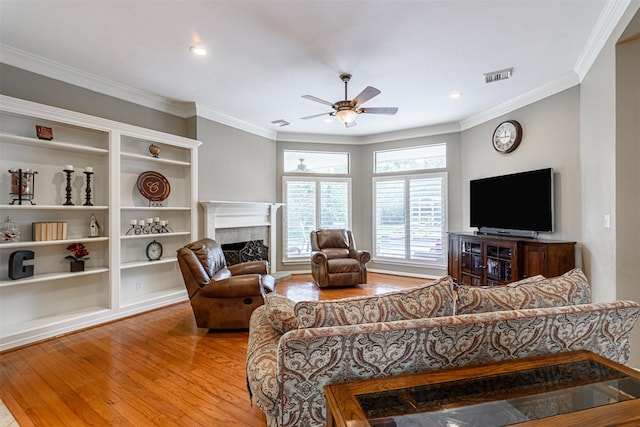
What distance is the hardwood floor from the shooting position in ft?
Result: 6.35

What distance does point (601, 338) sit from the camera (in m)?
1.43

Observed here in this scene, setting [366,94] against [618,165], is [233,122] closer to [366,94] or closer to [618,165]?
[366,94]

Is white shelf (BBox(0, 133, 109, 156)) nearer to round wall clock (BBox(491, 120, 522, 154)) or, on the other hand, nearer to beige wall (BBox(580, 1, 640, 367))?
beige wall (BBox(580, 1, 640, 367))

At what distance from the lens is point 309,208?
21.1 ft

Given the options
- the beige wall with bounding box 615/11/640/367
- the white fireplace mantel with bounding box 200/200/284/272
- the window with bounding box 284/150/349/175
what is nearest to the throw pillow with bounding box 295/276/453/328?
the beige wall with bounding box 615/11/640/367

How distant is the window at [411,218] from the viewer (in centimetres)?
581

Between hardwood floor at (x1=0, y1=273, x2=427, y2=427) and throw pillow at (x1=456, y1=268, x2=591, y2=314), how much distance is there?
145cm

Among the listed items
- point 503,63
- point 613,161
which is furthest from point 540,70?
point 613,161

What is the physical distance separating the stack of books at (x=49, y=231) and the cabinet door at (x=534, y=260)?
5.44 meters

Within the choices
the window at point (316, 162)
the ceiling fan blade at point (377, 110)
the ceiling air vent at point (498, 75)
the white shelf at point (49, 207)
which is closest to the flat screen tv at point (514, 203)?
the ceiling air vent at point (498, 75)

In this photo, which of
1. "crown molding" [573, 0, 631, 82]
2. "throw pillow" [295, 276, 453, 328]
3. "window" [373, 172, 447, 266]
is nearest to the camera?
"throw pillow" [295, 276, 453, 328]

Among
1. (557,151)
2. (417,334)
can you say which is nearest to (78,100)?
(417,334)

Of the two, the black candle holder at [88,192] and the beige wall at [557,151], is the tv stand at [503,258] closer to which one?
the beige wall at [557,151]

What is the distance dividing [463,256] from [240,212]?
3807 mm
